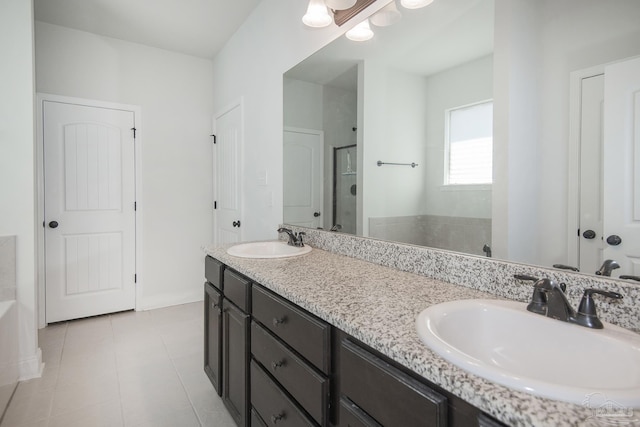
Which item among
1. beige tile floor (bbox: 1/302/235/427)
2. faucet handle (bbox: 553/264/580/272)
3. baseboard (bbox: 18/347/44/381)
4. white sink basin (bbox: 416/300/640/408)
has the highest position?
faucet handle (bbox: 553/264/580/272)

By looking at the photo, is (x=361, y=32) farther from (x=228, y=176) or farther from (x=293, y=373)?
(x=228, y=176)

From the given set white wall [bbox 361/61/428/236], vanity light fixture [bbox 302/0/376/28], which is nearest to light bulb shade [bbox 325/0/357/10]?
vanity light fixture [bbox 302/0/376/28]

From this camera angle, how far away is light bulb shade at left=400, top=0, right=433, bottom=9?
53.5 inches

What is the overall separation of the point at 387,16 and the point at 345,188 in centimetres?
85

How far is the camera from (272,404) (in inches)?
48.8

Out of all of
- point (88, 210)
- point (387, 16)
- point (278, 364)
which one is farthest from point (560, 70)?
point (88, 210)

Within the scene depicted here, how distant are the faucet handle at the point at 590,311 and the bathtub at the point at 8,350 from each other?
2.64 m

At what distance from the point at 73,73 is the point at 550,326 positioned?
398 centimetres

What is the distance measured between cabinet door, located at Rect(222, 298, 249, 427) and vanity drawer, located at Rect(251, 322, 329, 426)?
0.31 feet

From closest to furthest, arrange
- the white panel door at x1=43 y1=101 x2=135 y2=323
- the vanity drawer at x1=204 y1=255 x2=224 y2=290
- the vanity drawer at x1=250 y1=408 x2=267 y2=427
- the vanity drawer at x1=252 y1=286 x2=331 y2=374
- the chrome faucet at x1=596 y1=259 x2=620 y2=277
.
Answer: the chrome faucet at x1=596 y1=259 x2=620 y2=277, the vanity drawer at x1=252 y1=286 x2=331 y2=374, the vanity drawer at x1=250 y1=408 x2=267 y2=427, the vanity drawer at x1=204 y1=255 x2=224 y2=290, the white panel door at x1=43 y1=101 x2=135 y2=323

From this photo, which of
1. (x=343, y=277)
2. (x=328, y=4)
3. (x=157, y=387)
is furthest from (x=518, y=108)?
(x=157, y=387)

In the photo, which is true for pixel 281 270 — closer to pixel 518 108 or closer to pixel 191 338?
pixel 518 108

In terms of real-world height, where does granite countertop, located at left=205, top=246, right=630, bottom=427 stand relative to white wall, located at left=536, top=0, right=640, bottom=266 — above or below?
below

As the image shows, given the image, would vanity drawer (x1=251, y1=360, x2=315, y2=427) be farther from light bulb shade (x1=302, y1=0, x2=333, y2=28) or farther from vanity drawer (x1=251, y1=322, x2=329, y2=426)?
light bulb shade (x1=302, y1=0, x2=333, y2=28)
